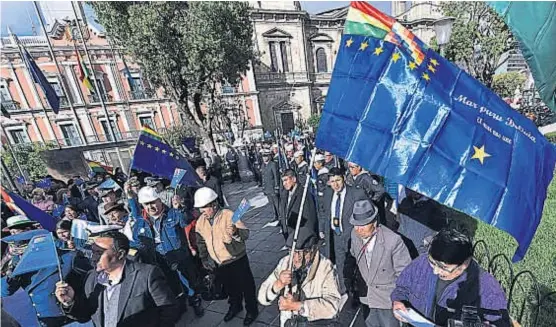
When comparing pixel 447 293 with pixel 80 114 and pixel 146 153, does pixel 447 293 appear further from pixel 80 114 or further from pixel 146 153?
pixel 80 114

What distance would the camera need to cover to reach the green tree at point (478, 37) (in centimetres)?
1346

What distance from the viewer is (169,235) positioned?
3.36 m

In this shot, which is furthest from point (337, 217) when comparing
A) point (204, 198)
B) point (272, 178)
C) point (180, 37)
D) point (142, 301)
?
point (180, 37)

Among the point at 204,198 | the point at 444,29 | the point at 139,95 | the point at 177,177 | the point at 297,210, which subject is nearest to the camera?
the point at 204,198

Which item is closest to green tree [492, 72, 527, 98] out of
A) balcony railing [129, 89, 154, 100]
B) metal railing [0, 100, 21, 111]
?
balcony railing [129, 89, 154, 100]

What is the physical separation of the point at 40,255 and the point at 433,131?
3.05 meters

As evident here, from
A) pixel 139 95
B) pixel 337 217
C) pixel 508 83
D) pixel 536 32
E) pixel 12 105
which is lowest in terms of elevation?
pixel 508 83

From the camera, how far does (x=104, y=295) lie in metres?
2.20

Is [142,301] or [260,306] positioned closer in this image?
[142,301]

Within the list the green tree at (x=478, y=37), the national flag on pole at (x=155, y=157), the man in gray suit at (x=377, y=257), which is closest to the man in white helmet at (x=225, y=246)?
the man in gray suit at (x=377, y=257)

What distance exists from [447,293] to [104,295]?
2.45 metres

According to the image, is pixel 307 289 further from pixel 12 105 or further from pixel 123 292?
pixel 12 105

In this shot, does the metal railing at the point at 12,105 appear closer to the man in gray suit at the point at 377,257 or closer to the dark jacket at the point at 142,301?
the dark jacket at the point at 142,301

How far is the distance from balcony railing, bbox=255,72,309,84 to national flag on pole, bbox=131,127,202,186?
26.2m
